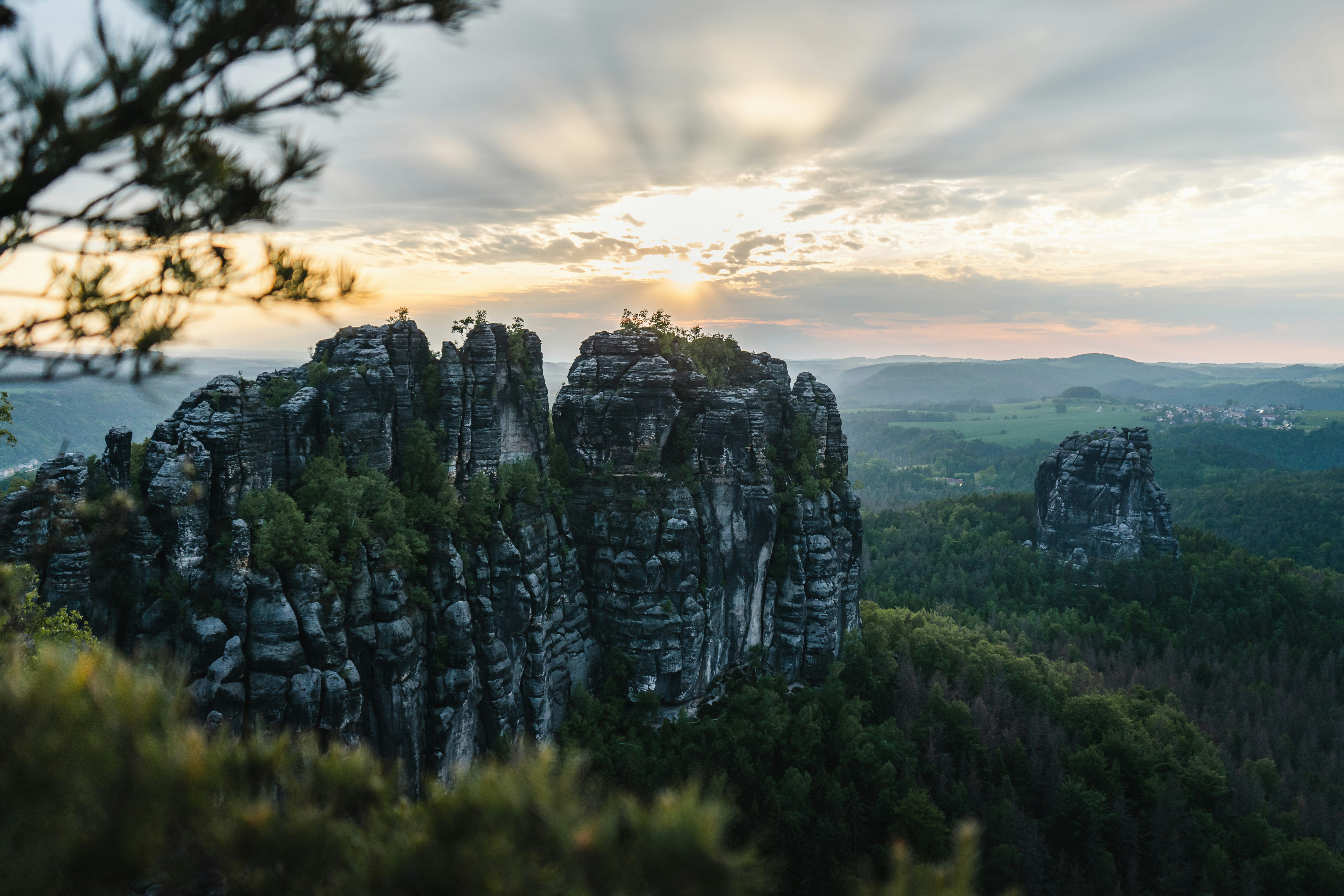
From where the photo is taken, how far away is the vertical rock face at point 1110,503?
274 feet

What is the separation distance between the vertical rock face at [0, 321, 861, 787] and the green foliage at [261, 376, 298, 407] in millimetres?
129

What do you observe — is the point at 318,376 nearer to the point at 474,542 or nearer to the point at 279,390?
the point at 279,390

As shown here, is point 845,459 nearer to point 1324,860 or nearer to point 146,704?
point 1324,860

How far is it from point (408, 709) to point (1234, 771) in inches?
2010

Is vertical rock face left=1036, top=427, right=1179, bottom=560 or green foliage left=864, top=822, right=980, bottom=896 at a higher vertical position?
green foliage left=864, top=822, right=980, bottom=896

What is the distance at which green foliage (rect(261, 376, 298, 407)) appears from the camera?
30.8 meters

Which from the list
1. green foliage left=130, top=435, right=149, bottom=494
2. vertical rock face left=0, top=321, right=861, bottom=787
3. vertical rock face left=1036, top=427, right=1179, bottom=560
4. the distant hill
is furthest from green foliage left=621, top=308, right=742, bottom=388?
the distant hill

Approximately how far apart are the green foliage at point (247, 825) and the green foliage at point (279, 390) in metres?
26.5

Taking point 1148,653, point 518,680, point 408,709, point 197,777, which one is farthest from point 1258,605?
point 197,777

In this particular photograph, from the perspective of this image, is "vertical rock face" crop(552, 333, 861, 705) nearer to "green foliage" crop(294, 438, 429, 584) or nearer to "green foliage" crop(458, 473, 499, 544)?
"green foliage" crop(458, 473, 499, 544)

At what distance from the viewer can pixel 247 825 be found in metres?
6.45

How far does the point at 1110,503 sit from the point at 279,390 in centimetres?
9330

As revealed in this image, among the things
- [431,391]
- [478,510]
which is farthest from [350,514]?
[431,391]

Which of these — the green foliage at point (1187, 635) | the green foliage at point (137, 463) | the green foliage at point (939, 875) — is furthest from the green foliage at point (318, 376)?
the green foliage at point (1187, 635)
